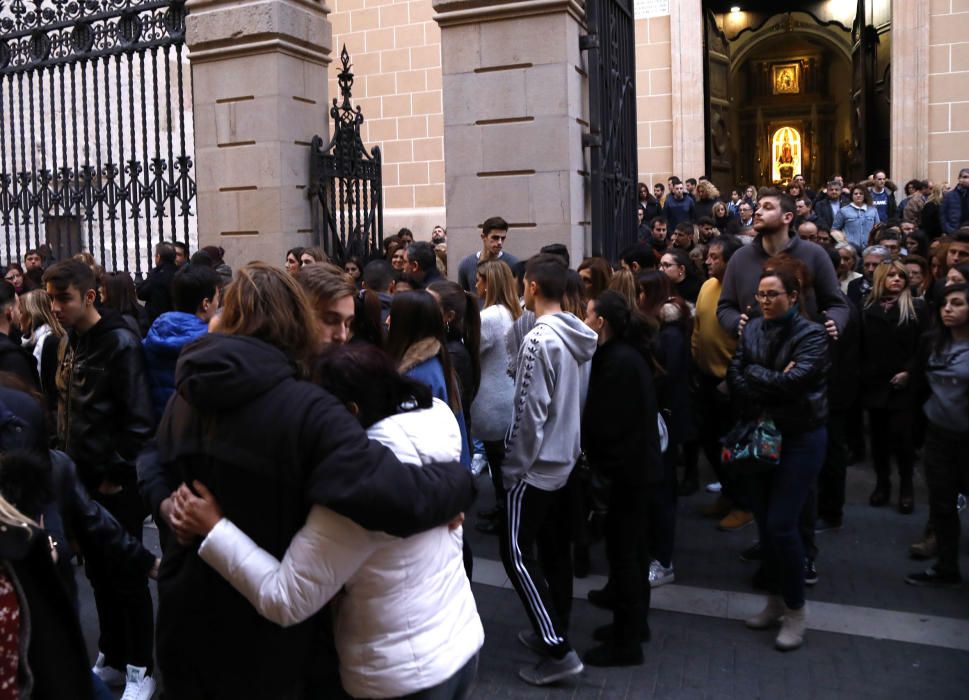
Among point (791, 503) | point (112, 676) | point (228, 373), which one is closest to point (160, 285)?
point (112, 676)

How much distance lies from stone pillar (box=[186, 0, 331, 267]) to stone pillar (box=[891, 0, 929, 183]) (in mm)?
10876

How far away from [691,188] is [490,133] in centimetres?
758

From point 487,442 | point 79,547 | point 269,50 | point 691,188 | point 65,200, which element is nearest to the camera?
point 79,547

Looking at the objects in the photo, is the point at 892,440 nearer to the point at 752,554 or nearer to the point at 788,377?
the point at 752,554

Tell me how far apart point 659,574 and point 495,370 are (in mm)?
1560

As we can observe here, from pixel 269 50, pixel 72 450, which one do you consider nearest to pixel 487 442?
pixel 72 450

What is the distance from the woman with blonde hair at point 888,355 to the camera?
23.3 feet

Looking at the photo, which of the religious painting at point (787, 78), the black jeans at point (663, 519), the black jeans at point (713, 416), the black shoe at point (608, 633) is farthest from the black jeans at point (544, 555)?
the religious painting at point (787, 78)

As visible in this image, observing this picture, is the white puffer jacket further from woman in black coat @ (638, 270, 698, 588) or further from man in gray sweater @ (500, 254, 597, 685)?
woman in black coat @ (638, 270, 698, 588)

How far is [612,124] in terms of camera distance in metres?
9.71

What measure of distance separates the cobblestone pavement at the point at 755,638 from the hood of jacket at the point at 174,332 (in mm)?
1680

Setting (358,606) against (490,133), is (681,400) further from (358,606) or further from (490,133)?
(358,606)

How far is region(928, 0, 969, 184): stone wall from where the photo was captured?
629 inches

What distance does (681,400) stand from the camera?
252 inches
